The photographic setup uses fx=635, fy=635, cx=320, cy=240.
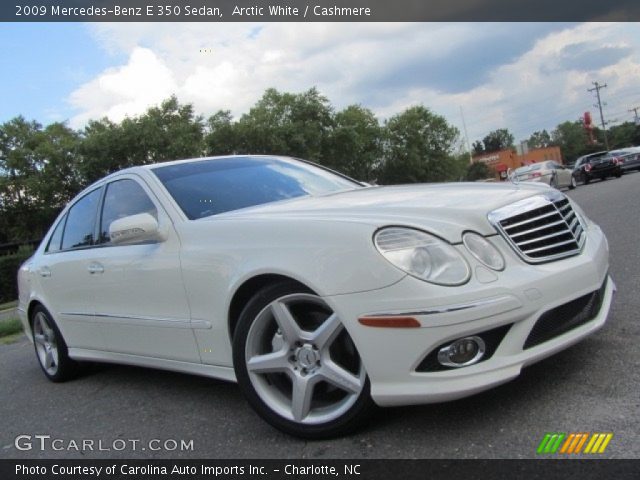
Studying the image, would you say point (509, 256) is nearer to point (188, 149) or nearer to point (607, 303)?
point (607, 303)

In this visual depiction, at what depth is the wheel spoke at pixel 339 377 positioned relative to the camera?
2841mm

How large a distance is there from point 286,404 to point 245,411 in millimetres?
592

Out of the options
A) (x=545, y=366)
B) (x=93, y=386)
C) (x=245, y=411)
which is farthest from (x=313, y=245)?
(x=93, y=386)

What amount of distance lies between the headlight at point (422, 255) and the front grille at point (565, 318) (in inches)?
17.3

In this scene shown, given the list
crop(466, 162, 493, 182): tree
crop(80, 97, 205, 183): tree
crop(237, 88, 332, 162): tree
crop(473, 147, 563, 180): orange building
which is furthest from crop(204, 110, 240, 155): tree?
crop(466, 162, 493, 182): tree

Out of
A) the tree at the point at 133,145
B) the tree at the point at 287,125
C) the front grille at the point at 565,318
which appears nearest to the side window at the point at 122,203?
the front grille at the point at 565,318

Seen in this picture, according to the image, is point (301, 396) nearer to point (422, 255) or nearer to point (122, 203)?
point (422, 255)

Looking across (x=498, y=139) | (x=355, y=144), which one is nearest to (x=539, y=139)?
(x=498, y=139)

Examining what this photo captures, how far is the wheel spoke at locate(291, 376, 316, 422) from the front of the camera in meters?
2.97

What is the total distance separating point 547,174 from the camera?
77.0ft

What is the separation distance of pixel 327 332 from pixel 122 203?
211 cm

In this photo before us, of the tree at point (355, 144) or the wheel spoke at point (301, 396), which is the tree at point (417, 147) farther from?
the wheel spoke at point (301, 396)

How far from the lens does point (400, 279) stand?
265cm

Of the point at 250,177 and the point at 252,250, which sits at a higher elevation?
the point at 250,177
